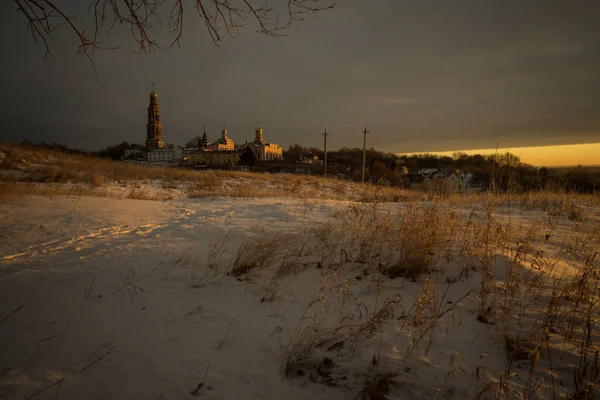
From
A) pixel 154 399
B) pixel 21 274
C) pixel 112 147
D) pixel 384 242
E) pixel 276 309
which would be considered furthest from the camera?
pixel 112 147

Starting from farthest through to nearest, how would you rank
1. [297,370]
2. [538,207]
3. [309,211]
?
[538,207]
[309,211]
[297,370]

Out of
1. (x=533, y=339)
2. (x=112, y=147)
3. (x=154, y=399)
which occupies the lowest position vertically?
(x=154, y=399)

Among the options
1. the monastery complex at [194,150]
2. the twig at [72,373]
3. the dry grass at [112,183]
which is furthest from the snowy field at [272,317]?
the monastery complex at [194,150]

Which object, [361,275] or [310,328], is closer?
[310,328]

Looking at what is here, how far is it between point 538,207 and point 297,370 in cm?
950

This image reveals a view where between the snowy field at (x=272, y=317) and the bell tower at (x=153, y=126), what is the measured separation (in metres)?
108

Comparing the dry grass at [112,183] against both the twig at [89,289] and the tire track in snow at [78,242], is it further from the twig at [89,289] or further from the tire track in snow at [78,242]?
the twig at [89,289]

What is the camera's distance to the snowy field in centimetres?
174

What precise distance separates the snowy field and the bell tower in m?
108

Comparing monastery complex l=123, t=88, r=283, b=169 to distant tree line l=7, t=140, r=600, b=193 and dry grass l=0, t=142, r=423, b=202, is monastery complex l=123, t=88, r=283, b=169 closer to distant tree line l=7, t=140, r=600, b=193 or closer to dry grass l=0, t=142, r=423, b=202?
distant tree line l=7, t=140, r=600, b=193

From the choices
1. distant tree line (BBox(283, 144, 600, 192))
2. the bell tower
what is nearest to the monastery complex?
the bell tower

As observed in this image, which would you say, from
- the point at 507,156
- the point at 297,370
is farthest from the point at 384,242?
the point at 507,156

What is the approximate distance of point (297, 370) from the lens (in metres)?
1.88

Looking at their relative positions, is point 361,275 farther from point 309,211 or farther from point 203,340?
point 309,211
